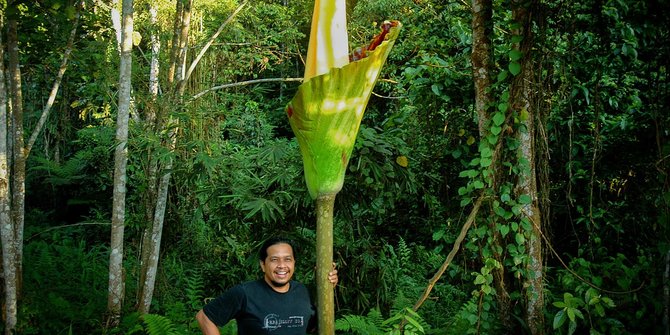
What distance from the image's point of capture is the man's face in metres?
2.27

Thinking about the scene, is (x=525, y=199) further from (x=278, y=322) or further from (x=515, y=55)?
(x=278, y=322)

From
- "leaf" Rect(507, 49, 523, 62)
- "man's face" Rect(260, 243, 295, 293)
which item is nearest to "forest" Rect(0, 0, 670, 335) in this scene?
"leaf" Rect(507, 49, 523, 62)

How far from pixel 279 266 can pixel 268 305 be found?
151 millimetres

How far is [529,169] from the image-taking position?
2.98 m

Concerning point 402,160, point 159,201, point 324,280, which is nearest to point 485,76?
point 402,160

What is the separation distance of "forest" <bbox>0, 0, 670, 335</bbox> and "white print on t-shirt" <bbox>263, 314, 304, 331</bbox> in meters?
0.46

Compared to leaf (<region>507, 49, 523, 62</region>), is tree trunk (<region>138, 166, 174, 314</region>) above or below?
below

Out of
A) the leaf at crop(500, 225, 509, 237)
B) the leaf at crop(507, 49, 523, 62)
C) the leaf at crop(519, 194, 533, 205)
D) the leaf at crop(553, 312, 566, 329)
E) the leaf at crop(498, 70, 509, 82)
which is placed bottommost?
the leaf at crop(553, 312, 566, 329)

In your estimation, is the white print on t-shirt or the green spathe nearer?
the green spathe

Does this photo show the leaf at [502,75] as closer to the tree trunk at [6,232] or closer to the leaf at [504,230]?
the leaf at [504,230]

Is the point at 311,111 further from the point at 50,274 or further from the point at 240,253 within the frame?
the point at 50,274

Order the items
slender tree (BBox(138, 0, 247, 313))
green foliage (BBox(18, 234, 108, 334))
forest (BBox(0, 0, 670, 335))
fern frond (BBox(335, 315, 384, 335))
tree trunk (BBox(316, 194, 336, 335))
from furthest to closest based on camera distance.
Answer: green foliage (BBox(18, 234, 108, 334)) → slender tree (BBox(138, 0, 247, 313)) → fern frond (BBox(335, 315, 384, 335)) → forest (BBox(0, 0, 670, 335)) → tree trunk (BBox(316, 194, 336, 335))

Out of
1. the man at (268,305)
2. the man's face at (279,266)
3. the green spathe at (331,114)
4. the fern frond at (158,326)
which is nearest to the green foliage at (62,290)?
the fern frond at (158,326)

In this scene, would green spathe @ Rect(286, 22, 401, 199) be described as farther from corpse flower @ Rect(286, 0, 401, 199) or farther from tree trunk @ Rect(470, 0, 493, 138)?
tree trunk @ Rect(470, 0, 493, 138)
